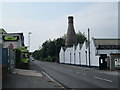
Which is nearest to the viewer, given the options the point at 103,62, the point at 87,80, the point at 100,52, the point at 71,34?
the point at 87,80

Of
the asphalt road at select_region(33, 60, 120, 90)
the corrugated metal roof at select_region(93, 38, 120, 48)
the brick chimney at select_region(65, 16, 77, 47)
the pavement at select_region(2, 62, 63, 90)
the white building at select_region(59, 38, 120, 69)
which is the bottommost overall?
the asphalt road at select_region(33, 60, 120, 90)

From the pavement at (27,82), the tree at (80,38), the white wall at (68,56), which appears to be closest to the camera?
the pavement at (27,82)

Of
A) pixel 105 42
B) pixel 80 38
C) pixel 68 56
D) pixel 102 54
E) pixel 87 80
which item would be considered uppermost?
pixel 80 38

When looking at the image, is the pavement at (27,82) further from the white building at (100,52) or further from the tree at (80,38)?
the tree at (80,38)

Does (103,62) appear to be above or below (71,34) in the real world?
below

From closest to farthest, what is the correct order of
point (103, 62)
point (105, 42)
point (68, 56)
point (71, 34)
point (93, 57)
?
point (103, 62), point (93, 57), point (105, 42), point (68, 56), point (71, 34)

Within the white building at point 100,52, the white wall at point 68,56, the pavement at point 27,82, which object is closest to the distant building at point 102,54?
the white building at point 100,52

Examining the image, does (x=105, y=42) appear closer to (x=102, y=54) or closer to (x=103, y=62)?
(x=102, y=54)

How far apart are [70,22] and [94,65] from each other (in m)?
52.4

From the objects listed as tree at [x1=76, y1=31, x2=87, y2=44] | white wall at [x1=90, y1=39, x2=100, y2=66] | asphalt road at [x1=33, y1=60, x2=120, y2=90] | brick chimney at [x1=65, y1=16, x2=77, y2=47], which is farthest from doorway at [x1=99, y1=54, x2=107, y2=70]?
tree at [x1=76, y1=31, x2=87, y2=44]

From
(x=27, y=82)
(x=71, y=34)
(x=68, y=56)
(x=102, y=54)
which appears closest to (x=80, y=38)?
(x=71, y=34)

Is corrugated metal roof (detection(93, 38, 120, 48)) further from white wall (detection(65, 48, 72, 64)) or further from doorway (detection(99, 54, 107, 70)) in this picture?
white wall (detection(65, 48, 72, 64))

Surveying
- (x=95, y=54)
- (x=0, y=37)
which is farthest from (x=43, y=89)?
(x=95, y=54)

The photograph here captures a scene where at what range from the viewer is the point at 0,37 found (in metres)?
40.2
